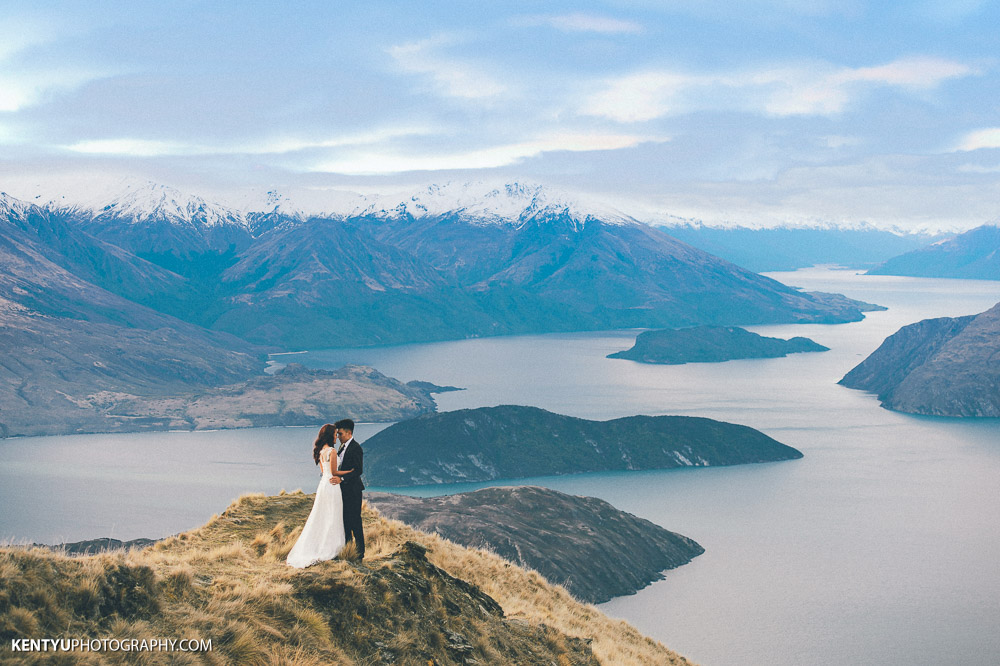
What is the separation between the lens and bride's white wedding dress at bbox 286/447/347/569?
74.9 ft

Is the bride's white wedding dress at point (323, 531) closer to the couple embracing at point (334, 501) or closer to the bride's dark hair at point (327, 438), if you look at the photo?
the couple embracing at point (334, 501)

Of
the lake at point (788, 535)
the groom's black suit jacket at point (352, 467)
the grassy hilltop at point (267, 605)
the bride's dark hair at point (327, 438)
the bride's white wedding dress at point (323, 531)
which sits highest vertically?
the bride's dark hair at point (327, 438)

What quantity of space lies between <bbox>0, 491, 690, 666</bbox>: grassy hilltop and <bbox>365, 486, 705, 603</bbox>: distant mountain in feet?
269

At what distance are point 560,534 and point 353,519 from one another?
341 ft

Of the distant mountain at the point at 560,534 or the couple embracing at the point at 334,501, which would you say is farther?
the distant mountain at the point at 560,534

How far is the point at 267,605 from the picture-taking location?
68.2 feet

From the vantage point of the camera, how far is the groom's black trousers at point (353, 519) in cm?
2291

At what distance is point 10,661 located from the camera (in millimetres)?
15922

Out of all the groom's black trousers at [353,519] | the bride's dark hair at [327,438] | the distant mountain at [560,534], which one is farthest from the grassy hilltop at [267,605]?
the distant mountain at [560,534]

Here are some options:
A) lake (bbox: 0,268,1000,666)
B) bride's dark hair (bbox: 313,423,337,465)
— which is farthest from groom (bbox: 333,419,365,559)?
lake (bbox: 0,268,1000,666)

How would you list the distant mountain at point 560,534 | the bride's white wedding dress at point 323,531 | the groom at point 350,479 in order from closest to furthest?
1. the groom at point 350,479
2. the bride's white wedding dress at point 323,531
3. the distant mountain at point 560,534

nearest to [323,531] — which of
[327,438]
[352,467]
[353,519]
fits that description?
[353,519]

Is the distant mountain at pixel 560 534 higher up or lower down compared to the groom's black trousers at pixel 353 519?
lower down

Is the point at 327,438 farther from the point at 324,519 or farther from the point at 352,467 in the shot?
the point at 324,519
